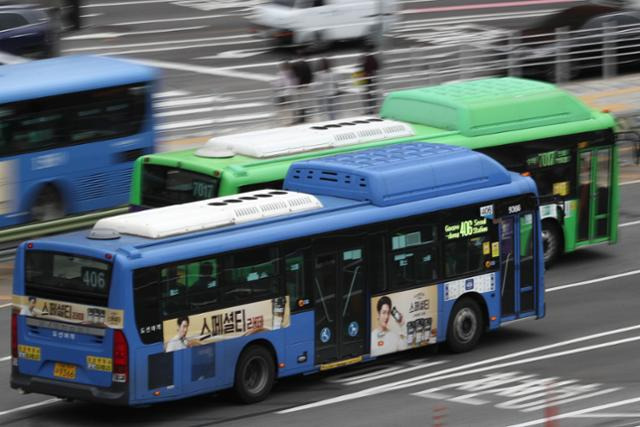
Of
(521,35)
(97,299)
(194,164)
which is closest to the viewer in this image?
(97,299)

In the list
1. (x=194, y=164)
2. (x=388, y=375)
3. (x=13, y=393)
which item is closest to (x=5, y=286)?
(x=194, y=164)

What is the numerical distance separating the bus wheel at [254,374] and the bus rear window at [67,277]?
1.89m

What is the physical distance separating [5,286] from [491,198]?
778cm

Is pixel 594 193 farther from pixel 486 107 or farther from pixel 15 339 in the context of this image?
pixel 15 339

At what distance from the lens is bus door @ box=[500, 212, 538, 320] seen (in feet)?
63.7

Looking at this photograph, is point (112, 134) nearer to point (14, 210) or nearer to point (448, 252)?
point (14, 210)

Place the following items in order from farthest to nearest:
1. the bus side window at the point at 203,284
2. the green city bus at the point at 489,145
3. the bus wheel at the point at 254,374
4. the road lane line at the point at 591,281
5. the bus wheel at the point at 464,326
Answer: the road lane line at the point at 591,281 < the green city bus at the point at 489,145 < the bus wheel at the point at 464,326 < the bus wheel at the point at 254,374 < the bus side window at the point at 203,284

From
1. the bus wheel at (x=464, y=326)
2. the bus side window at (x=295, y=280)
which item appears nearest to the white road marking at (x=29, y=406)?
the bus side window at (x=295, y=280)

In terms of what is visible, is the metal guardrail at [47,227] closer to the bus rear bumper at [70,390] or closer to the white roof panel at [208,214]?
the white roof panel at [208,214]

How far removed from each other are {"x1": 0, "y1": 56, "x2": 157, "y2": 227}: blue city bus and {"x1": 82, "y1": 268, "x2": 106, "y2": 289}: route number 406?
Result: 32.1 feet

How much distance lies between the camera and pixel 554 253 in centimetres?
2411

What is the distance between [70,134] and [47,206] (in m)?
1.25

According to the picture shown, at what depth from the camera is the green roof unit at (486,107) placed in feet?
76.1

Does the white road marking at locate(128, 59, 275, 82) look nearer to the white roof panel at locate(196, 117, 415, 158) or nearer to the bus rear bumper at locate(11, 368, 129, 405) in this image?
the white roof panel at locate(196, 117, 415, 158)
